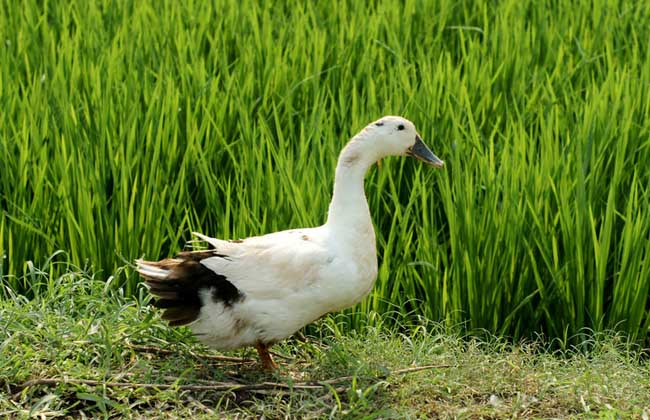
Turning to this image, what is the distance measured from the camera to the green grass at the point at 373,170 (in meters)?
3.83

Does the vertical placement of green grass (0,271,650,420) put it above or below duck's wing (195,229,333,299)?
below

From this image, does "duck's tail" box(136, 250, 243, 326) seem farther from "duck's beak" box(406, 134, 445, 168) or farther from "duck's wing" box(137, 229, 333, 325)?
"duck's beak" box(406, 134, 445, 168)

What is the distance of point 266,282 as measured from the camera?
3.20 meters

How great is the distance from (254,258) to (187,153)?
3.46 ft

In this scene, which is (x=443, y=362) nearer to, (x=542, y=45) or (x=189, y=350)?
(x=189, y=350)

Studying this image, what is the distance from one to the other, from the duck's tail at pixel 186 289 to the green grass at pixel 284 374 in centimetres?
18

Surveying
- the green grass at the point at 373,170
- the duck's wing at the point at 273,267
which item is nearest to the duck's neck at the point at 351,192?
the duck's wing at the point at 273,267

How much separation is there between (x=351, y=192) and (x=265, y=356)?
20.8 inches

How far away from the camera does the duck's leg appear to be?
10.8 ft

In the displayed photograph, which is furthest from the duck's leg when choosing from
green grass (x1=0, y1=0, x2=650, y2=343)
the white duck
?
green grass (x1=0, y1=0, x2=650, y2=343)

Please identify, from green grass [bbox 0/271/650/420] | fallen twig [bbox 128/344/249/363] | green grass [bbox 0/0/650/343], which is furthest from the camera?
green grass [bbox 0/0/650/343]

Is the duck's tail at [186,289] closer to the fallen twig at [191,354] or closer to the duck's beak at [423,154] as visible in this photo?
the fallen twig at [191,354]

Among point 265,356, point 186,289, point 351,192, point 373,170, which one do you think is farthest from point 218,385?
point 373,170

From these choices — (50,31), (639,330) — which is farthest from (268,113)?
(639,330)
